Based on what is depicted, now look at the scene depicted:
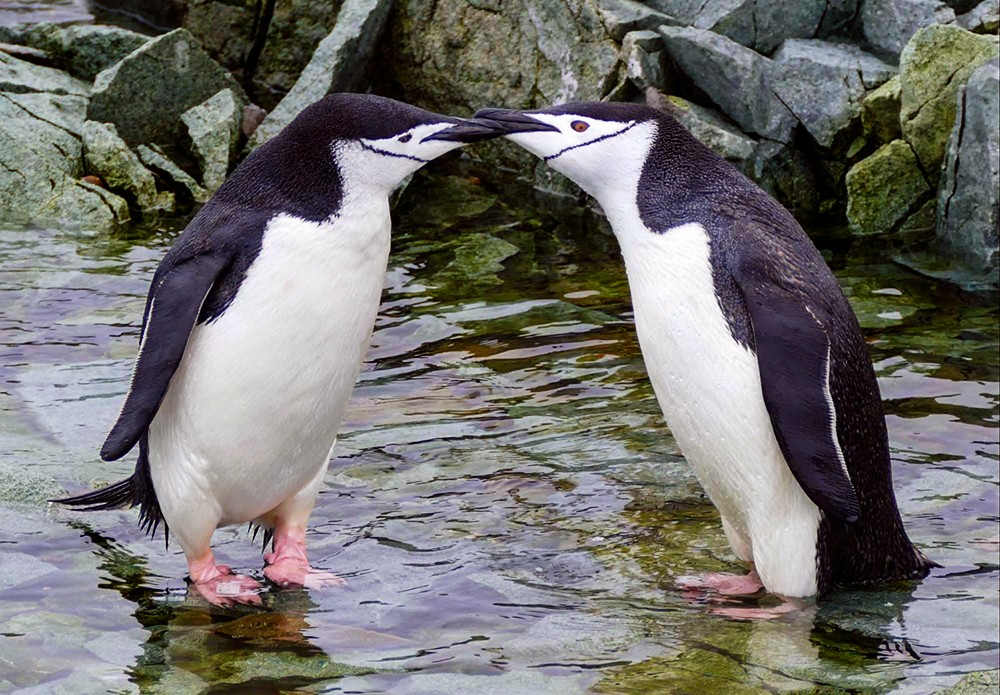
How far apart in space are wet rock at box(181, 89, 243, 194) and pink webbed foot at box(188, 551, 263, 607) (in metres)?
4.45

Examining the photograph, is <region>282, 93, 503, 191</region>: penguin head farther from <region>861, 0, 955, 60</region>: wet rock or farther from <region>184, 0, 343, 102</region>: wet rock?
<region>184, 0, 343, 102</region>: wet rock

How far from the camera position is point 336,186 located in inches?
148

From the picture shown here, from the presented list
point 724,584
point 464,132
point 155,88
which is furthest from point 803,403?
point 155,88

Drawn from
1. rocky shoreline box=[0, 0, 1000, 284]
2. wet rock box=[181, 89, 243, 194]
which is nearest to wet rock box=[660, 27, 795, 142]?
rocky shoreline box=[0, 0, 1000, 284]

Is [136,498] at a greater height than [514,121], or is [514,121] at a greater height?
[514,121]

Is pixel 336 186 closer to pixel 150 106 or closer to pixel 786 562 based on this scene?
pixel 786 562

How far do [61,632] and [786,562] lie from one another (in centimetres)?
182

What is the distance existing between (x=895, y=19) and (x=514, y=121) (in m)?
4.87

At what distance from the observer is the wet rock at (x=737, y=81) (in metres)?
7.95

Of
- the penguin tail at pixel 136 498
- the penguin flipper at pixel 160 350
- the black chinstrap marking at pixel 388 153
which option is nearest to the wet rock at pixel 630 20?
the black chinstrap marking at pixel 388 153

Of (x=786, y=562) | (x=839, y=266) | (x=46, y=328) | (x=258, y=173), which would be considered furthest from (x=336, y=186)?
(x=839, y=266)

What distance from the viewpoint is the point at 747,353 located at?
12.2 feet

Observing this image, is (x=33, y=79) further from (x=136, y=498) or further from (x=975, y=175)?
(x=975, y=175)

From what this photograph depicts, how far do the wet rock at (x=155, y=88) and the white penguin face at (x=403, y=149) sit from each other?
4922mm
